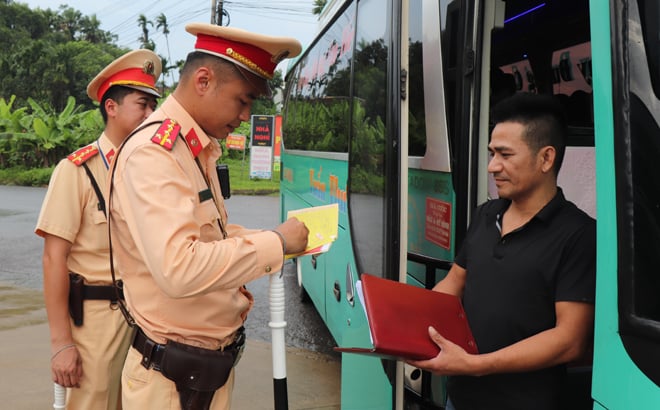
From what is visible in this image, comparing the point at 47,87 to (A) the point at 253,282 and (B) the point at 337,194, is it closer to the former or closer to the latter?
(A) the point at 253,282

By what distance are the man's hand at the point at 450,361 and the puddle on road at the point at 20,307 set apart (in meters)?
5.35

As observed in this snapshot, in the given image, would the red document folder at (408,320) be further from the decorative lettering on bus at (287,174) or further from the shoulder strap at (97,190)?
the decorative lettering on bus at (287,174)

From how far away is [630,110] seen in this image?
4.59ft

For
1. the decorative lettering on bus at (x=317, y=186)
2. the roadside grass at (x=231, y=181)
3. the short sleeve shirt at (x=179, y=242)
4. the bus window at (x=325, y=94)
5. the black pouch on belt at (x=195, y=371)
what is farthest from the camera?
the roadside grass at (x=231, y=181)

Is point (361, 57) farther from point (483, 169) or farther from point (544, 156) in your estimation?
point (544, 156)

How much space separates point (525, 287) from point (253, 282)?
21.3 feet

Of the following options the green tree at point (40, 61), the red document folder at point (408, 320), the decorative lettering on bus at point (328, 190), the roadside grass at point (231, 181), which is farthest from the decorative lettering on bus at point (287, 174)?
the green tree at point (40, 61)

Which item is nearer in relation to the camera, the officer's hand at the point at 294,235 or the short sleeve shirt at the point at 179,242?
the short sleeve shirt at the point at 179,242

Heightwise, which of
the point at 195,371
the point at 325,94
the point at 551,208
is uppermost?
the point at 325,94

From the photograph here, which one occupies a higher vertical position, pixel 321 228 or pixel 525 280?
pixel 321 228

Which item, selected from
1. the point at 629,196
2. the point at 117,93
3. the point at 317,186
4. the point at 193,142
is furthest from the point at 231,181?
the point at 629,196

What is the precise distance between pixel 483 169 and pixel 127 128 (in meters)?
1.57

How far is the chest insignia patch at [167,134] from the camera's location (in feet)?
5.58

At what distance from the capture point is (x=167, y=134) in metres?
1.74
